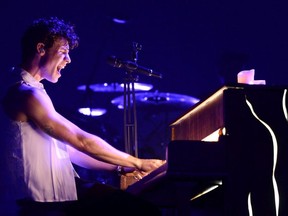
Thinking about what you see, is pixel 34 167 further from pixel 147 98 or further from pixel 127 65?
pixel 147 98

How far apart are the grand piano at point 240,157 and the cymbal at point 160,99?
3770 millimetres

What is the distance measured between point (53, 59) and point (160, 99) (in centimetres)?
373

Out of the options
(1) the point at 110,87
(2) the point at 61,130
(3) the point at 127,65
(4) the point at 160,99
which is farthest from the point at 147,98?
(2) the point at 61,130

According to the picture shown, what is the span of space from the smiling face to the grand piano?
86cm

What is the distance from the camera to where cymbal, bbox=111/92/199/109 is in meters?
6.59

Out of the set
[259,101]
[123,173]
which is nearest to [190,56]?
[123,173]

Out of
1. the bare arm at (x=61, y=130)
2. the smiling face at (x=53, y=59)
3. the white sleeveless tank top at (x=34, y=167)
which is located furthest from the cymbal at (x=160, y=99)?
the white sleeveless tank top at (x=34, y=167)

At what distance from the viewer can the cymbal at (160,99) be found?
6.59m

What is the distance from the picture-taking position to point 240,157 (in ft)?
8.61

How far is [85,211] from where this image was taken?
8.43 feet

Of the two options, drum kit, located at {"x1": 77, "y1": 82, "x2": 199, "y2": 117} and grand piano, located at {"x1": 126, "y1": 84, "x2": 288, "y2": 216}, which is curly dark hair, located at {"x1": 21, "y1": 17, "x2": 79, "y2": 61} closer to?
grand piano, located at {"x1": 126, "y1": 84, "x2": 288, "y2": 216}

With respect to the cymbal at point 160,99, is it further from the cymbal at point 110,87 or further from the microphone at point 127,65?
the microphone at point 127,65

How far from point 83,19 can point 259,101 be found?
4.35m

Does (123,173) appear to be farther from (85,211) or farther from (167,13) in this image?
(167,13)
